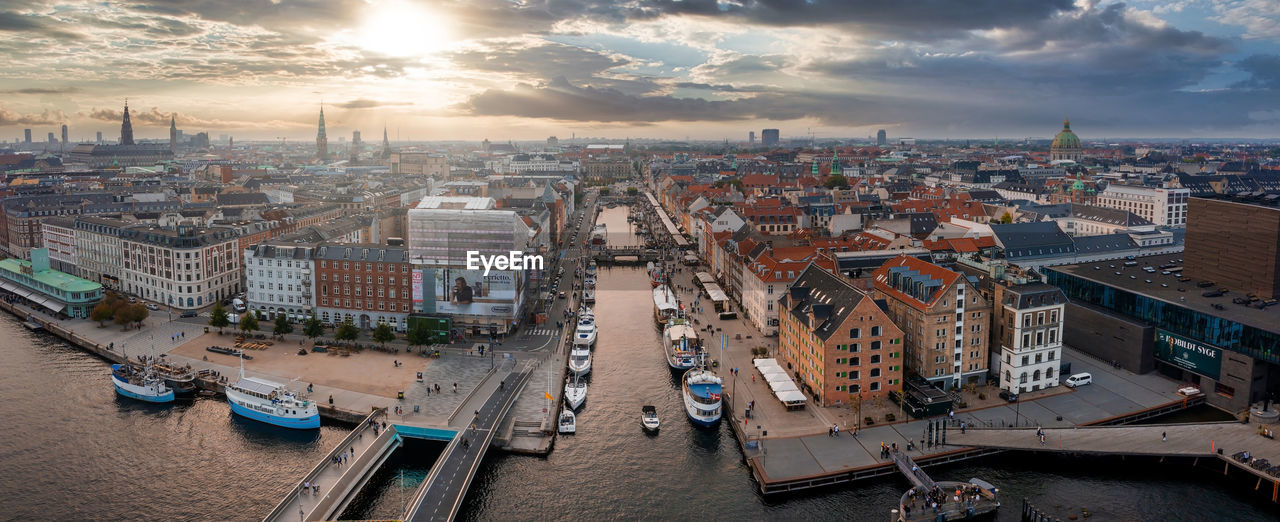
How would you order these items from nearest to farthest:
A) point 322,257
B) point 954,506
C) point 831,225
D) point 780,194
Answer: point 954,506 → point 322,257 → point 831,225 → point 780,194

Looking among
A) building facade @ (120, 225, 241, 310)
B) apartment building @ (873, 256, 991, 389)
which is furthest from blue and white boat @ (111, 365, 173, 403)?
apartment building @ (873, 256, 991, 389)

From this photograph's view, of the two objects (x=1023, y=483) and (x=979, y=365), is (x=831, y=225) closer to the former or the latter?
(x=979, y=365)

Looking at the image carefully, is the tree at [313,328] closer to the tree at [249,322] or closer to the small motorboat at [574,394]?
the tree at [249,322]

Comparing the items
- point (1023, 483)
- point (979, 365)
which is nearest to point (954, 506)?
point (1023, 483)

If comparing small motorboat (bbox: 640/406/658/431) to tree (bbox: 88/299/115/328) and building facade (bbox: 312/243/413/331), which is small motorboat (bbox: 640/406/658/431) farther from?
tree (bbox: 88/299/115/328)

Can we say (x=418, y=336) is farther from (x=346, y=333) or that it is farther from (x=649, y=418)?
(x=649, y=418)

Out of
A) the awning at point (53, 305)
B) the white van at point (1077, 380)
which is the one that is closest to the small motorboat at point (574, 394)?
the white van at point (1077, 380)

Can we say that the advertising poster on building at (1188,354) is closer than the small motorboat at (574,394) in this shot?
Yes
